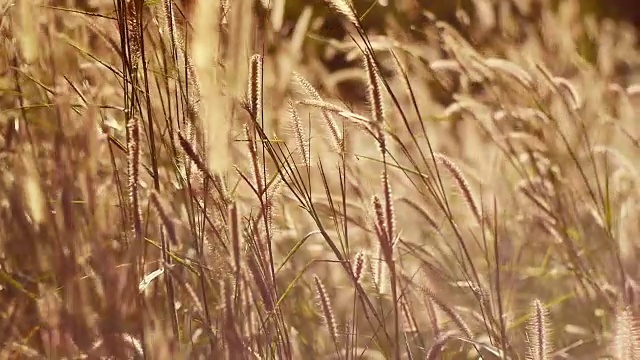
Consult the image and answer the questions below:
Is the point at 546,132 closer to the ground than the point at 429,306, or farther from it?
farther from it

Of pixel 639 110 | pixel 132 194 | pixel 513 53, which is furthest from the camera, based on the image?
pixel 639 110

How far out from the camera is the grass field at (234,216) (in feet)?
2.77

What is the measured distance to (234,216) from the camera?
0.75 m

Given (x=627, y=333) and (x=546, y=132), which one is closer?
(x=627, y=333)

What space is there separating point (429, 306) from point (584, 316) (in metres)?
0.42

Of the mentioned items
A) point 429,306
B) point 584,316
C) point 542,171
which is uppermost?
point 542,171

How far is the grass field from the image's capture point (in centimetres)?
84

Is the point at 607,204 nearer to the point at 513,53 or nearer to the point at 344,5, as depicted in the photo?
the point at 344,5

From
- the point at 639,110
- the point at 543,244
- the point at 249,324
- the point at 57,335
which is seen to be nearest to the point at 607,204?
the point at 543,244

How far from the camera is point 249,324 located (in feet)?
2.72

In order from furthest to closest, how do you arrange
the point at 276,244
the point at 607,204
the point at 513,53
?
the point at 513,53 < the point at 276,244 < the point at 607,204

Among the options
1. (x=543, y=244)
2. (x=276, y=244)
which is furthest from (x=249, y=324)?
(x=543, y=244)

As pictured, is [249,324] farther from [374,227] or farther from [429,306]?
[429,306]

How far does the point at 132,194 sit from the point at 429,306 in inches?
15.0
